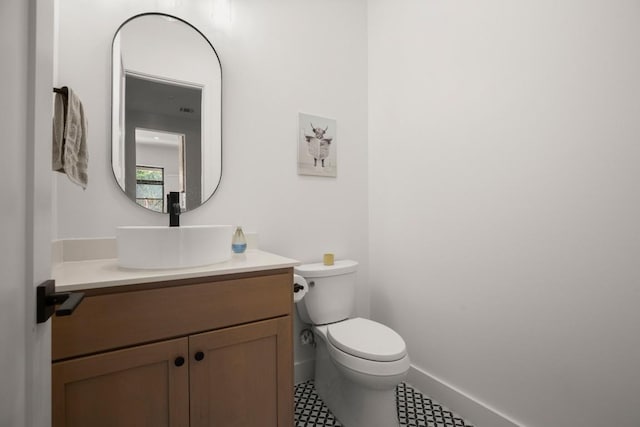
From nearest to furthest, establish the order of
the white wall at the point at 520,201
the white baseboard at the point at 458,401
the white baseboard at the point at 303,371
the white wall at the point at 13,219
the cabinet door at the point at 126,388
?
the white wall at the point at 13,219
the cabinet door at the point at 126,388
the white wall at the point at 520,201
the white baseboard at the point at 458,401
the white baseboard at the point at 303,371

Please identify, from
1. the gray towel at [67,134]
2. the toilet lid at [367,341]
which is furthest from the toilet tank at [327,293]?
the gray towel at [67,134]

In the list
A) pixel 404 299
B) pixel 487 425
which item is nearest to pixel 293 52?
pixel 404 299

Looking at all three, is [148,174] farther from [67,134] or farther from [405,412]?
[405,412]

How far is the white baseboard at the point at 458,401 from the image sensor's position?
133 cm

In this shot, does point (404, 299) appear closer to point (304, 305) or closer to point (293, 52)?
point (304, 305)

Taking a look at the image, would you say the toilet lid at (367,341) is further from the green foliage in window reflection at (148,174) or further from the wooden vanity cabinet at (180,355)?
the green foliage in window reflection at (148,174)

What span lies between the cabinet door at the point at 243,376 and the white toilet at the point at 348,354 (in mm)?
300

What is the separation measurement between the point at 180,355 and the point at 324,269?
0.84 m

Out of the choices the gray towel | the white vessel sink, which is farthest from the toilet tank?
the gray towel

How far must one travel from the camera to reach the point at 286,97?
1759 millimetres

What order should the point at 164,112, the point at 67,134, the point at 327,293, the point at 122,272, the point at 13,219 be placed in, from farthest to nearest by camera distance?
the point at 327,293
the point at 164,112
the point at 122,272
the point at 67,134
the point at 13,219

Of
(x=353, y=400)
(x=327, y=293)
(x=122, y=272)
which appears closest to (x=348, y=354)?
(x=353, y=400)

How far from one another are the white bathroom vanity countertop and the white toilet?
0.48 m

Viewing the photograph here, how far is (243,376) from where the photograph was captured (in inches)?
42.7
